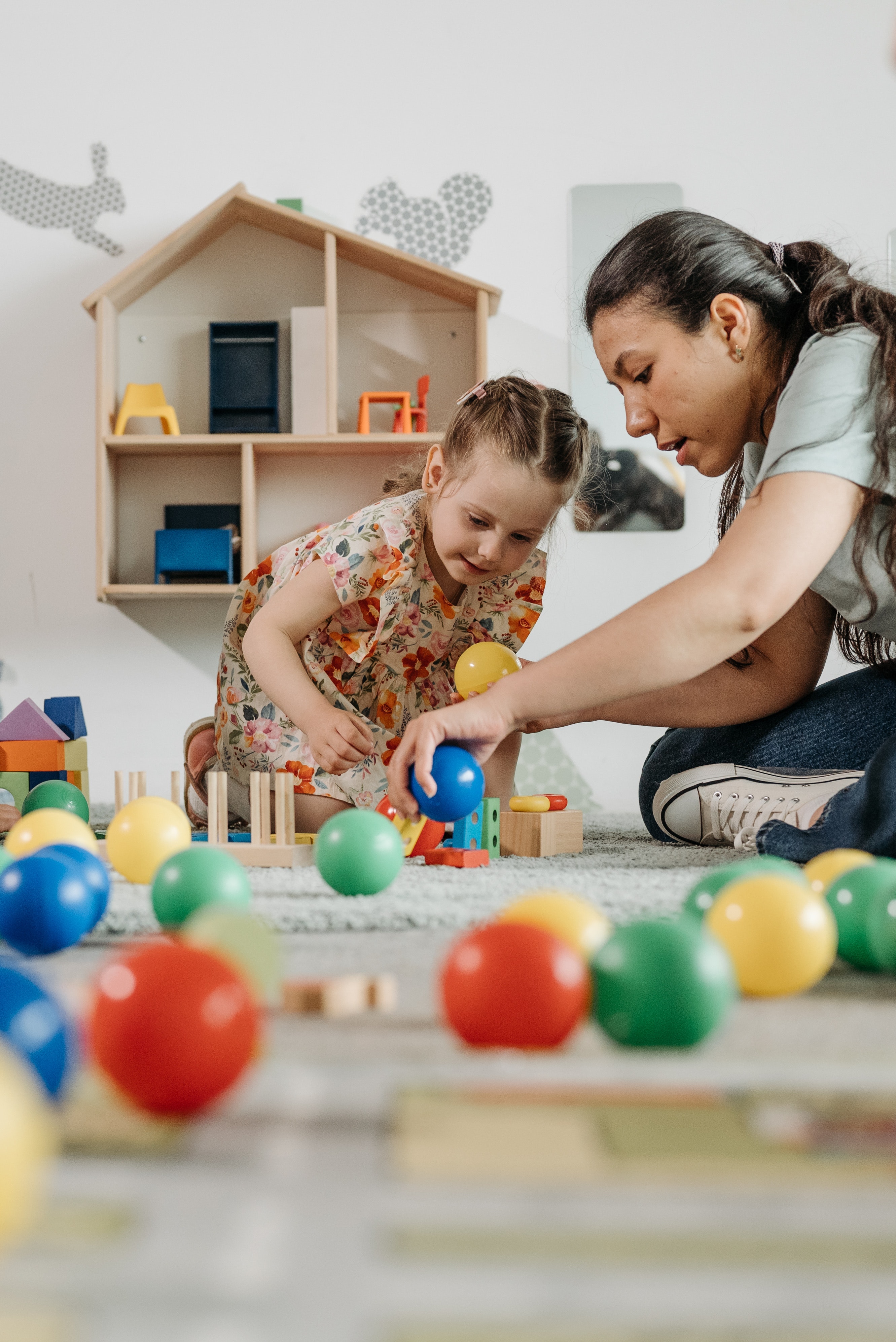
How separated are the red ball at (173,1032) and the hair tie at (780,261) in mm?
1006

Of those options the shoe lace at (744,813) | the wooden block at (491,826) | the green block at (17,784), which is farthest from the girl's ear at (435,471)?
the green block at (17,784)

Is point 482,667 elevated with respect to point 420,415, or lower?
lower

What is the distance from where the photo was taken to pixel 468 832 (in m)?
1.18

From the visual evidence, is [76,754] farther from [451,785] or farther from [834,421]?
[834,421]

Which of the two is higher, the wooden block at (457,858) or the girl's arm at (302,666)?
the girl's arm at (302,666)

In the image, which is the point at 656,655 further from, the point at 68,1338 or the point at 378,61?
the point at 378,61

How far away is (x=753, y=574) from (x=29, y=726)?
3.23 feet

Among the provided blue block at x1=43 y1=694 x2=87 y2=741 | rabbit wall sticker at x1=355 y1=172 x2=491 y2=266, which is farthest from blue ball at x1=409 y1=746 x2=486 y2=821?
rabbit wall sticker at x1=355 y1=172 x2=491 y2=266

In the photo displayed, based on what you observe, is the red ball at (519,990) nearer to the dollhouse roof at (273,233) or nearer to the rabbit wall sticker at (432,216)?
the dollhouse roof at (273,233)

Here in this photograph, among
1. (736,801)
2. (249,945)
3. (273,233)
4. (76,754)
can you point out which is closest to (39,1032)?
(249,945)

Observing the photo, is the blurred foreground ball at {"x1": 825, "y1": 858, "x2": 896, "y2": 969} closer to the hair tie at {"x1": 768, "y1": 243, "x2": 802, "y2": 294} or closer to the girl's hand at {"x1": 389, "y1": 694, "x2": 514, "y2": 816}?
the girl's hand at {"x1": 389, "y1": 694, "x2": 514, "y2": 816}

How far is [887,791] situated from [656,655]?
0.21 metres

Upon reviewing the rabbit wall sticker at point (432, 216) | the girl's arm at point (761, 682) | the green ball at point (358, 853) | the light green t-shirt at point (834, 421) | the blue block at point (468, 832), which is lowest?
the blue block at point (468, 832)

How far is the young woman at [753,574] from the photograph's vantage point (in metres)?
0.94
